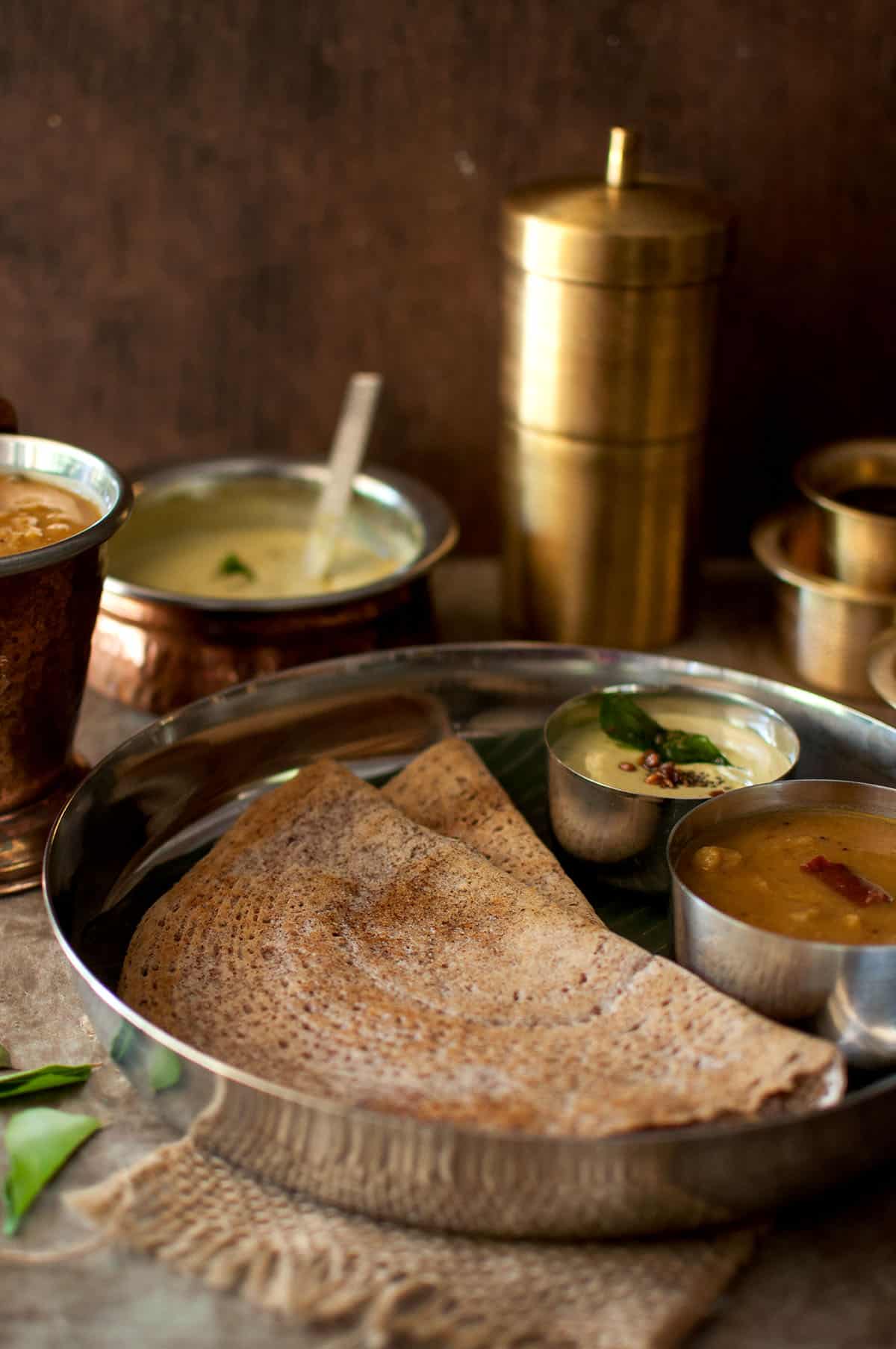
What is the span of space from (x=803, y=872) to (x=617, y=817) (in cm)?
21

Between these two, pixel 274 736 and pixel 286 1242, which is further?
pixel 274 736

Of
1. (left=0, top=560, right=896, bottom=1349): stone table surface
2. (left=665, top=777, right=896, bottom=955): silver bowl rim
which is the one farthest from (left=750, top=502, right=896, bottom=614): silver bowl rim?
(left=0, top=560, right=896, bottom=1349): stone table surface

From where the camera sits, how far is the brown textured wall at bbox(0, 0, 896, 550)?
1933mm

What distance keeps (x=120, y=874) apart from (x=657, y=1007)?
58 cm

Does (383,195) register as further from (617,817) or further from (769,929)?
(769,929)

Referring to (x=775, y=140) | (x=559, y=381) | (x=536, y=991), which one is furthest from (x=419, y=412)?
(x=536, y=991)

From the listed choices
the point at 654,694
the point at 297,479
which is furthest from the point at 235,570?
the point at 654,694

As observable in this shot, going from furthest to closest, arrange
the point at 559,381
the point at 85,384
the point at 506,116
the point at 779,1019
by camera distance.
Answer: the point at 85,384, the point at 506,116, the point at 559,381, the point at 779,1019

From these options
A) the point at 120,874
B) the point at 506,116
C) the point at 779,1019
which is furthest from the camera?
the point at 506,116

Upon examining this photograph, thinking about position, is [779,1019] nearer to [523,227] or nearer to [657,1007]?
[657,1007]

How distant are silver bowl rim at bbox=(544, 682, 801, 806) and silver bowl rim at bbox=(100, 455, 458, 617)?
0.90 ft

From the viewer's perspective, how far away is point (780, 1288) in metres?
1.03

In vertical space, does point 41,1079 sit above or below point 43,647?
below

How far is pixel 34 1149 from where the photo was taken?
3.66 ft
